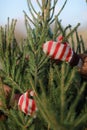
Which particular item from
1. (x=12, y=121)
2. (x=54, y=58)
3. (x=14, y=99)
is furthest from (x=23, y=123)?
(x=54, y=58)

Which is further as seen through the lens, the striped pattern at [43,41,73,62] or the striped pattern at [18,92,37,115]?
the striped pattern at [43,41,73,62]

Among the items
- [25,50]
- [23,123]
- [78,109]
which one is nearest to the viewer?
[23,123]

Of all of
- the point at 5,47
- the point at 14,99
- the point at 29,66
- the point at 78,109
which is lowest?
the point at 78,109

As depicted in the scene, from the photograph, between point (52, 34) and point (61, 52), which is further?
point (52, 34)

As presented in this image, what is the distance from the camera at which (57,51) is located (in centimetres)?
287

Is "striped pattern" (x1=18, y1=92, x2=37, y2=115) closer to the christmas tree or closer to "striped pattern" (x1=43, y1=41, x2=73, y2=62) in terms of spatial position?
the christmas tree

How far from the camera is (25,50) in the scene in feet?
10.6

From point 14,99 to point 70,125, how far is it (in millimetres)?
1442

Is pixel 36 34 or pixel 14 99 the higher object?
pixel 36 34

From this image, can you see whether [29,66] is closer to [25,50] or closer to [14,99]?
[25,50]

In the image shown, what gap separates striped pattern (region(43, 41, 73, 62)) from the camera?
2.86 metres

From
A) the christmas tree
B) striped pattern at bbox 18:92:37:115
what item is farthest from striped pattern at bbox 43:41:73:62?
striped pattern at bbox 18:92:37:115

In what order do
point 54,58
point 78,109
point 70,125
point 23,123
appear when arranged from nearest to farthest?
point 70,125
point 23,123
point 78,109
point 54,58

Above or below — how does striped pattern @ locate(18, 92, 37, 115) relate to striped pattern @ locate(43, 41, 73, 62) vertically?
below
